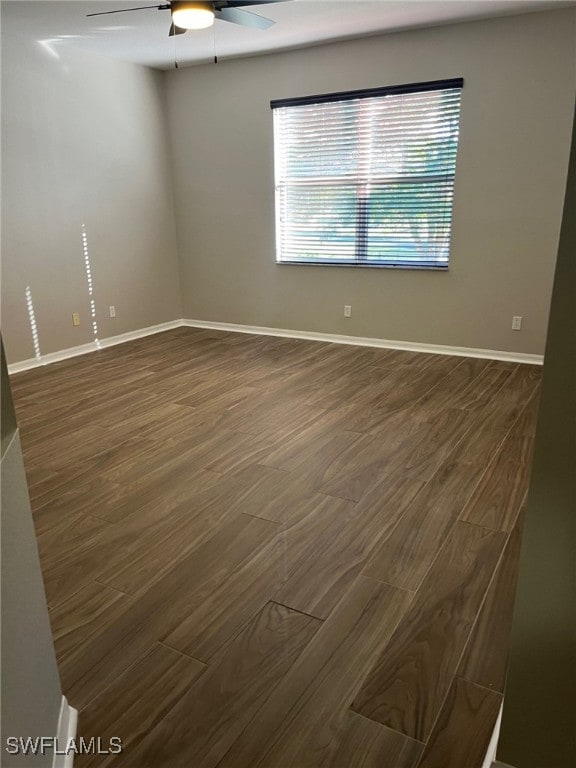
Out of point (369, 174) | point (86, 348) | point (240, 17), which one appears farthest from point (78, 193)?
point (369, 174)

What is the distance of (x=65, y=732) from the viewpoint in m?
1.33

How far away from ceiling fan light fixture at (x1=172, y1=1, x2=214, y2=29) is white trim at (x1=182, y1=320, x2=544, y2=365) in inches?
116

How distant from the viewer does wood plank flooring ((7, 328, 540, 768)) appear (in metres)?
1.39

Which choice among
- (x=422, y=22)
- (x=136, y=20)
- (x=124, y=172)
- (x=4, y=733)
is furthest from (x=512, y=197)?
(x=4, y=733)

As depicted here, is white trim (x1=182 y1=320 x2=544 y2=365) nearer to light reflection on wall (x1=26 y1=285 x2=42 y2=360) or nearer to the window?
the window

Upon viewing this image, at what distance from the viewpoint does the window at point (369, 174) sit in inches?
180

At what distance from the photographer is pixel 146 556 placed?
6.81 feet

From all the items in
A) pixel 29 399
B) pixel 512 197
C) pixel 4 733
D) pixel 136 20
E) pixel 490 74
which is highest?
pixel 136 20

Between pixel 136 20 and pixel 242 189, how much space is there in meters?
1.86

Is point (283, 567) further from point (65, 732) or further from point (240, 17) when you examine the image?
point (240, 17)

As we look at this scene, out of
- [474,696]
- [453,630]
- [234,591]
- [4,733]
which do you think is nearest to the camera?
[4,733]

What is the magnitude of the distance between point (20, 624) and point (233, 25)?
4.44m

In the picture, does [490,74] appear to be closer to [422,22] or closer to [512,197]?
[422,22]

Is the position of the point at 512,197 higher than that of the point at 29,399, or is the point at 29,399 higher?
the point at 512,197
